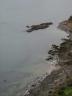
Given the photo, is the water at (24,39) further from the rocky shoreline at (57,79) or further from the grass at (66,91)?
the grass at (66,91)

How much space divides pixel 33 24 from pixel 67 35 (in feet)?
20.0

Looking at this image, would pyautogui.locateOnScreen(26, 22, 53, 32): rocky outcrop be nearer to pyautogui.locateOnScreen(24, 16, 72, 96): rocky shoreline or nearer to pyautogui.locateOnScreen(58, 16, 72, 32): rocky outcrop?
pyautogui.locateOnScreen(58, 16, 72, 32): rocky outcrop

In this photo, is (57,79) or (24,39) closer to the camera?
(57,79)

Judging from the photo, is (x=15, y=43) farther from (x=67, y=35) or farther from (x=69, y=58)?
(x=69, y=58)

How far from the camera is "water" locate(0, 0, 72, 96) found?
16.7 metres

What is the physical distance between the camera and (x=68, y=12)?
33719 millimetres

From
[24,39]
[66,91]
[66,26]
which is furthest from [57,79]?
[66,26]

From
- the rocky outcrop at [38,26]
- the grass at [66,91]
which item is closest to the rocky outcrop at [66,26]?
the rocky outcrop at [38,26]

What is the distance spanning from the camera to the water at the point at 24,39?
1672 cm

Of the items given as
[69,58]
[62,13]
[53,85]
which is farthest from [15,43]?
[62,13]

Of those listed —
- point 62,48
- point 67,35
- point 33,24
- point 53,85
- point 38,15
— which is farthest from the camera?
point 38,15

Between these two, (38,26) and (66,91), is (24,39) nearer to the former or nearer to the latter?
(38,26)

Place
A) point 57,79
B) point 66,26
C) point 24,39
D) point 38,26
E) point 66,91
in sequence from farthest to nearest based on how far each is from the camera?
point 38,26 → point 66,26 → point 24,39 → point 57,79 → point 66,91

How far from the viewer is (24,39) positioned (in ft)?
79.7
